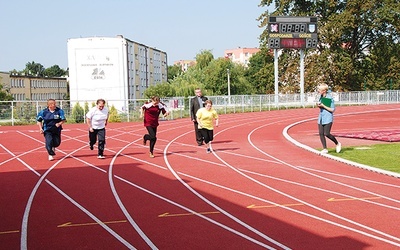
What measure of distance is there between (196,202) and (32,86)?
9146cm

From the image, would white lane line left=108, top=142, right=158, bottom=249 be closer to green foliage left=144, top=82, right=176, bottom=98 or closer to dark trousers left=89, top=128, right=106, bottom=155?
dark trousers left=89, top=128, right=106, bottom=155

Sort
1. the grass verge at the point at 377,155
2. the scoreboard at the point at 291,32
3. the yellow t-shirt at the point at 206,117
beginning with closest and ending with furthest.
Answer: the grass verge at the point at 377,155 < the yellow t-shirt at the point at 206,117 < the scoreboard at the point at 291,32

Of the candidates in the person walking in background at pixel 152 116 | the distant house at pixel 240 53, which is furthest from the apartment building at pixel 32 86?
the distant house at pixel 240 53

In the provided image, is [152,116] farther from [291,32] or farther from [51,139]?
[291,32]

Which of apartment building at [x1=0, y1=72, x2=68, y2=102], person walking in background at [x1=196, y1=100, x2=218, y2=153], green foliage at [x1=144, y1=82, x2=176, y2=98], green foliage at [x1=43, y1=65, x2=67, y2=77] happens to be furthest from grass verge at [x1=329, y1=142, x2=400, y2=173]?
green foliage at [x1=43, y1=65, x2=67, y2=77]

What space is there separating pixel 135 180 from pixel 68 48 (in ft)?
144

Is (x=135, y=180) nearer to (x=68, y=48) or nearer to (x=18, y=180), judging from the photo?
(x=18, y=180)

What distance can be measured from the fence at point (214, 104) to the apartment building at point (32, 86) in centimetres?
4674

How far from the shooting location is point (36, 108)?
35.2m

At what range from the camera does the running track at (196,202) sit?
654 cm

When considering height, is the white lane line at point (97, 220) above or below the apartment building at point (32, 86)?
below

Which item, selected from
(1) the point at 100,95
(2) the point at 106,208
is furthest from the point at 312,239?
(1) the point at 100,95

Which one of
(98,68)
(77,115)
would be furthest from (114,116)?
(98,68)

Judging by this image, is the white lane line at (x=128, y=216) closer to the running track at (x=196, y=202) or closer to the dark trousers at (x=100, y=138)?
the running track at (x=196, y=202)
